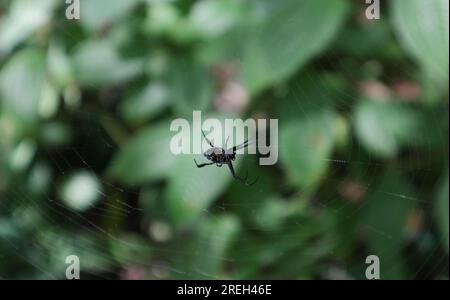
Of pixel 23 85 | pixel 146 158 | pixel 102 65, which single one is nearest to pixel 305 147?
pixel 146 158

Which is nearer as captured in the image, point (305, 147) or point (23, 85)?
→ point (305, 147)

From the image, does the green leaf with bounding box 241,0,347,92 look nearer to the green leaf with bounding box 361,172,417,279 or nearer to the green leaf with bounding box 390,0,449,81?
the green leaf with bounding box 390,0,449,81

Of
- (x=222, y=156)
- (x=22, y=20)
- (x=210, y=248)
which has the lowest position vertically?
(x=210, y=248)

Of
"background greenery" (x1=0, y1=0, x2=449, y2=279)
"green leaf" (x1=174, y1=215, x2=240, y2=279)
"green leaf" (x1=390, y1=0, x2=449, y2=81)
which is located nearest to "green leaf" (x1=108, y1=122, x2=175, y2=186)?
"background greenery" (x1=0, y1=0, x2=449, y2=279)

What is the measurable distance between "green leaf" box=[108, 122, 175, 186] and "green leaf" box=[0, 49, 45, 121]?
0.53ft

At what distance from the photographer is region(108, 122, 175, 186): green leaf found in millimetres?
904

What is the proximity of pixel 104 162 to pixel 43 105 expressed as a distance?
0.46ft

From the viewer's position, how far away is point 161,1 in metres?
0.94

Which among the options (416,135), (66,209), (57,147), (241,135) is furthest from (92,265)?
(416,135)

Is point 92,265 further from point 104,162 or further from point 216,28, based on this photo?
point 216,28

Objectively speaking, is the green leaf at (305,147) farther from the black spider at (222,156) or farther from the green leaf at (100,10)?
the green leaf at (100,10)

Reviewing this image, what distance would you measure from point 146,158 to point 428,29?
0.44 m

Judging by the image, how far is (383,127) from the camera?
3.03 feet

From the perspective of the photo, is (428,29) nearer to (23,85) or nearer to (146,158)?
(146,158)
